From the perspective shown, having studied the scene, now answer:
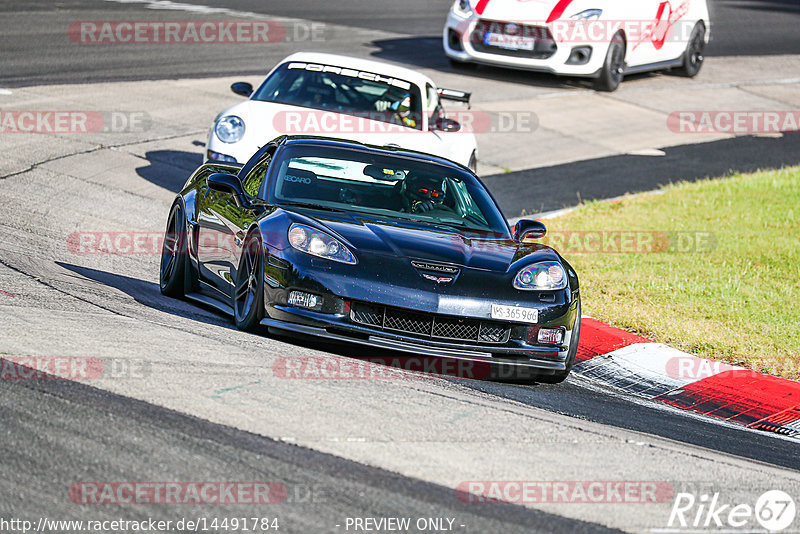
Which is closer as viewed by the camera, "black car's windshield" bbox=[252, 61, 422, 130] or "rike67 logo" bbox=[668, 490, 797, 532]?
→ "rike67 logo" bbox=[668, 490, 797, 532]

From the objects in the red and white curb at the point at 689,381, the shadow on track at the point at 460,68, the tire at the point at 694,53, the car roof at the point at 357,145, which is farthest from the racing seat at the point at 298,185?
the tire at the point at 694,53

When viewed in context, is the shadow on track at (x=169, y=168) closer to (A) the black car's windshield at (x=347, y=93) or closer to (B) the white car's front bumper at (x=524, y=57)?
(A) the black car's windshield at (x=347, y=93)

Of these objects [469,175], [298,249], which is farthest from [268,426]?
[469,175]

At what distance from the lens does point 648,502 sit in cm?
Answer: 471

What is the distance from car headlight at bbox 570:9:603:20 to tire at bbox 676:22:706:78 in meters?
3.72

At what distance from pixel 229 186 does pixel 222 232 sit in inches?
13.0

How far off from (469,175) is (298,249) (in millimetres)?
2014

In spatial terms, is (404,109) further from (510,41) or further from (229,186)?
(510,41)

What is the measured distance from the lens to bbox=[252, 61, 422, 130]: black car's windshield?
12.3 metres

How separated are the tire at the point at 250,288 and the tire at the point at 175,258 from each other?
0.98 metres

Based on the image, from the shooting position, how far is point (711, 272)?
1098cm

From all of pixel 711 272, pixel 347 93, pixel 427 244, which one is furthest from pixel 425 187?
pixel 347 93

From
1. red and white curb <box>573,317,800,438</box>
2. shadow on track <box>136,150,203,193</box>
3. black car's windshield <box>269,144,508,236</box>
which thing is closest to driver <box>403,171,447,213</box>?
black car's windshield <box>269,144,508,236</box>

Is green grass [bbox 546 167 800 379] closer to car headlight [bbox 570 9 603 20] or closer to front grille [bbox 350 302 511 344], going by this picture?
front grille [bbox 350 302 511 344]
